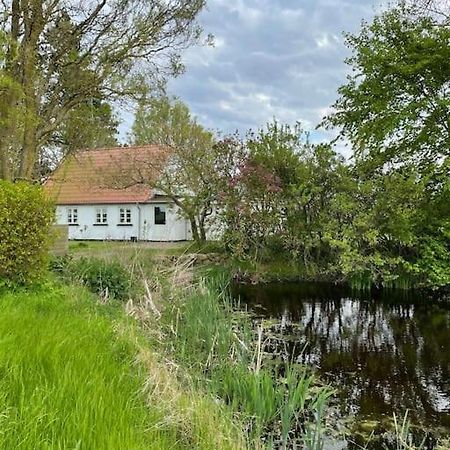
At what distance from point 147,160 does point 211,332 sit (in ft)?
56.6

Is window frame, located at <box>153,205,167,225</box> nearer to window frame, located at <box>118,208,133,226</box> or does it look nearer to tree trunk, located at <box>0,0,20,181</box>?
window frame, located at <box>118,208,133,226</box>

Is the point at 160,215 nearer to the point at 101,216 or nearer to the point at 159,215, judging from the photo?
the point at 159,215

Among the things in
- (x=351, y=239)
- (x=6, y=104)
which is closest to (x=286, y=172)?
(x=351, y=239)

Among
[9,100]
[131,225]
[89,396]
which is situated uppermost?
[9,100]

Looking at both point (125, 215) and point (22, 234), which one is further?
point (125, 215)

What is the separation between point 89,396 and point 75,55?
390 inches

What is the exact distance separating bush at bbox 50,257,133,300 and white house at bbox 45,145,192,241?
1382cm

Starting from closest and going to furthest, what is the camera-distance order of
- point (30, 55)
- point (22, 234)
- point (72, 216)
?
point (22, 234) < point (30, 55) < point (72, 216)

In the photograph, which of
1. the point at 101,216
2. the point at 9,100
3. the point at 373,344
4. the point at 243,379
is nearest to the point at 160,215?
the point at 101,216

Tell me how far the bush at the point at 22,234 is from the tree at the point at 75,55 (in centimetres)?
387

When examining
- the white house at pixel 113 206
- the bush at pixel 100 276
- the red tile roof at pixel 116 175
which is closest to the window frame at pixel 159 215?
the white house at pixel 113 206

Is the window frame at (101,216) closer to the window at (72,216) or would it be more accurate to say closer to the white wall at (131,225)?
the white wall at (131,225)

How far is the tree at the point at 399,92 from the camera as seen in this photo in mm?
15344

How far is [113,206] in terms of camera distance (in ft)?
91.8
